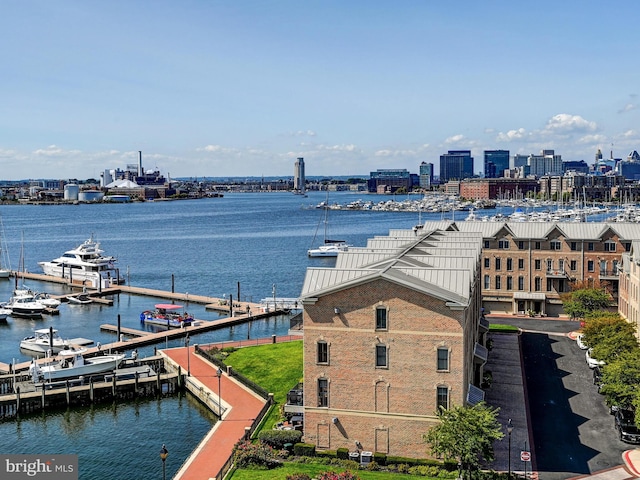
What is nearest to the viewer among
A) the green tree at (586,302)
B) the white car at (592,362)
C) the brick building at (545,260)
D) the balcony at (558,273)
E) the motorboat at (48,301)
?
the white car at (592,362)

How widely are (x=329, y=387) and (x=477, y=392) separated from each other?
977 cm

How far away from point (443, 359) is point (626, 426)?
13359 mm

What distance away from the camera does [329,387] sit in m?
39.7

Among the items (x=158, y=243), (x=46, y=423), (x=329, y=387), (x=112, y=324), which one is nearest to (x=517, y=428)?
(x=329, y=387)

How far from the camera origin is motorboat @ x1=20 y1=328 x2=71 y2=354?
232 feet

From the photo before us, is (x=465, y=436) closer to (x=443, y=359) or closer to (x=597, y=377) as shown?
(x=443, y=359)

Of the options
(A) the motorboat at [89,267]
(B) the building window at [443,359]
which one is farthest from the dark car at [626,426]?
(A) the motorboat at [89,267]

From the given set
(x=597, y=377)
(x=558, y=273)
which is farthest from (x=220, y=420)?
(x=558, y=273)

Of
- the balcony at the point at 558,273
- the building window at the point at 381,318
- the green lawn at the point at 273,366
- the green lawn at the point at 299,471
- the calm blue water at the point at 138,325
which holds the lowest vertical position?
the calm blue water at the point at 138,325

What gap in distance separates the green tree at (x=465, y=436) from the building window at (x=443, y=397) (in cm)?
181

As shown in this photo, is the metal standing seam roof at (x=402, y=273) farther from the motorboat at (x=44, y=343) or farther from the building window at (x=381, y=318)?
the motorboat at (x=44, y=343)

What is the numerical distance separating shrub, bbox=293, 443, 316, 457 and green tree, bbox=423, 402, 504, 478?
7153 millimetres

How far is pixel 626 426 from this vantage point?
4159 cm

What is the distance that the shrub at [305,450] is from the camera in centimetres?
3903
